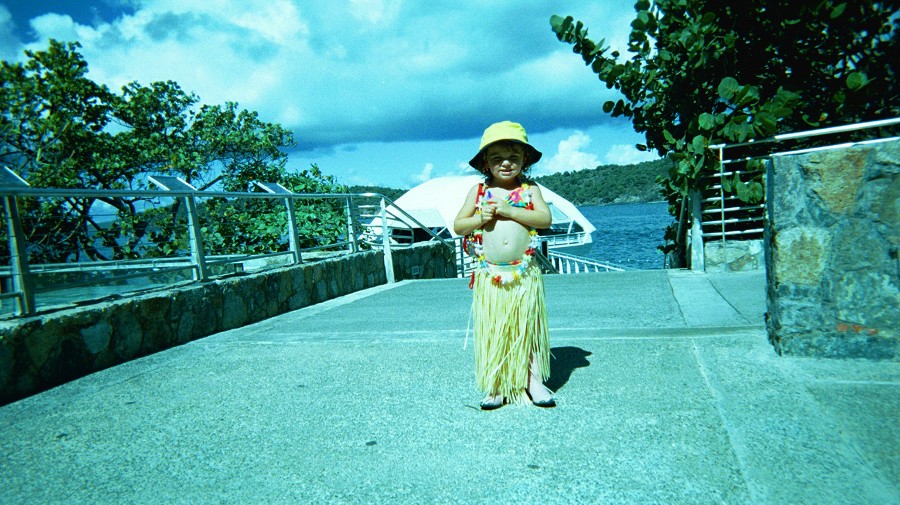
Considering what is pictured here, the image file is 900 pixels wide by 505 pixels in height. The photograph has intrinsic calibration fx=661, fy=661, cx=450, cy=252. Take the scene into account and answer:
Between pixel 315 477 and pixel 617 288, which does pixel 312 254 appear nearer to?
pixel 617 288

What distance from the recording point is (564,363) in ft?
14.2

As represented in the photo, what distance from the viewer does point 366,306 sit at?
7.54 m

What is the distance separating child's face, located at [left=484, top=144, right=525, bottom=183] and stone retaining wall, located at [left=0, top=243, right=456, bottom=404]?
327cm

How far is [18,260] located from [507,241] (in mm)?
3386

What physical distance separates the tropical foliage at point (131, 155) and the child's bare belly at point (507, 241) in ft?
12.1

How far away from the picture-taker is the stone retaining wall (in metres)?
4.32

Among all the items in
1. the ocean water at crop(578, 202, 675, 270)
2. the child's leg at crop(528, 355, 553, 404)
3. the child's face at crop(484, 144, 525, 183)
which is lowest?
the ocean water at crop(578, 202, 675, 270)

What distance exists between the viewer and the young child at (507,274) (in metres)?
3.37

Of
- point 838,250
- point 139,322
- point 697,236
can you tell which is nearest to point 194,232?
point 139,322

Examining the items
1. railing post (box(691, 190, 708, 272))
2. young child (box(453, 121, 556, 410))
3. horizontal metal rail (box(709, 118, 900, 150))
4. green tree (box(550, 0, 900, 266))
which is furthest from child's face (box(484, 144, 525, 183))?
railing post (box(691, 190, 708, 272))

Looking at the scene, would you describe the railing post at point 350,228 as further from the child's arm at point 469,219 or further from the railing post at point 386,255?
the child's arm at point 469,219

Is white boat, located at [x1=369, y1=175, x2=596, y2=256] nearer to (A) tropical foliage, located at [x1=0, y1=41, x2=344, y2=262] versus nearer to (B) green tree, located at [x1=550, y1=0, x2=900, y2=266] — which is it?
(A) tropical foliage, located at [x1=0, y1=41, x2=344, y2=262]

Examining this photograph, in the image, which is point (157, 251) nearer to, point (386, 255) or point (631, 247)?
point (386, 255)

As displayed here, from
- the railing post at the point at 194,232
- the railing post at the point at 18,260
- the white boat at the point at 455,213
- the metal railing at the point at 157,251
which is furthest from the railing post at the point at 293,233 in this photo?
the white boat at the point at 455,213
